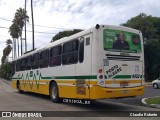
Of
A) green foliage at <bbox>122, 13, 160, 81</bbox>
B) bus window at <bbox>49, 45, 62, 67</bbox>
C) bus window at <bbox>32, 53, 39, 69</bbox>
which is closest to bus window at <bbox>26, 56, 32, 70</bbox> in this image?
bus window at <bbox>32, 53, 39, 69</bbox>

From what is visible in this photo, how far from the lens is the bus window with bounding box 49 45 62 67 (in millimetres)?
17078

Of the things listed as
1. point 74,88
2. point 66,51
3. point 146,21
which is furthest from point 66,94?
point 146,21

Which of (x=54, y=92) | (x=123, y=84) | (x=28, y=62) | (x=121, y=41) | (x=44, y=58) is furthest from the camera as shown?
(x=28, y=62)

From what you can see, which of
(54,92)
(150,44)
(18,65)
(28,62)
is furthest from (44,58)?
(150,44)

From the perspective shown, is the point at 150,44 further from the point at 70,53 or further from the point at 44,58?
the point at 70,53

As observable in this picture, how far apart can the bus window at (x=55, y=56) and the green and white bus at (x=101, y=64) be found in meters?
0.14

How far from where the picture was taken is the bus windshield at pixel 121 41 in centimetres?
1367

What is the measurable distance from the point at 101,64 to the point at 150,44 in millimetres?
43330

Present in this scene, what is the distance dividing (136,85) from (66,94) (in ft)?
11.6

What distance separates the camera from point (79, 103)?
16656mm

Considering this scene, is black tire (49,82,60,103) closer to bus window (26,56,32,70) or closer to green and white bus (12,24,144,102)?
green and white bus (12,24,144,102)

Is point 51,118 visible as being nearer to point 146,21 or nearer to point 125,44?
point 125,44

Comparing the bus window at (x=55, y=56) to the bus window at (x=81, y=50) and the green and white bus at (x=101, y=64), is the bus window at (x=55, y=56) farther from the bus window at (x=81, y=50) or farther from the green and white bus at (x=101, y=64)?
the bus window at (x=81, y=50)

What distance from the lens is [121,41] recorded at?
1406cm
